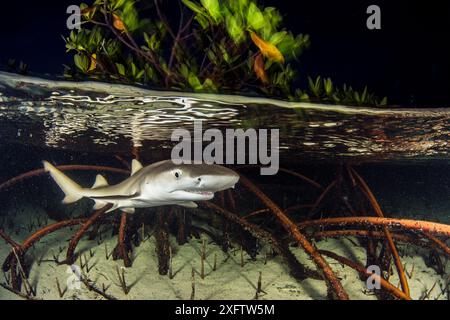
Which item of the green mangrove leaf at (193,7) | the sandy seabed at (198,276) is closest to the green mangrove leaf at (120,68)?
the green mangrove leaf at (193,7)

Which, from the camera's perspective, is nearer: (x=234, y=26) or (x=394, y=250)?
(x=234, y=26)

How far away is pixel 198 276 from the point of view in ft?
25.7

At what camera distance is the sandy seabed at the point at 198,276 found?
281 inches

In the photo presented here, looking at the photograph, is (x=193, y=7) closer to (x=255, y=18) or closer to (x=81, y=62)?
(x=255, y=18)

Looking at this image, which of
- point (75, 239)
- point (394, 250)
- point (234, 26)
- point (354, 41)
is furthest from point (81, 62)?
point (354, 41)

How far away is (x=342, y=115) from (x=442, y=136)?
16.3 ft

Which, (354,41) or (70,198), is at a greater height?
(354,41)

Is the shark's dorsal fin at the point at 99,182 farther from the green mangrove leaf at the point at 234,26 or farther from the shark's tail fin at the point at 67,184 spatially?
the green mangrove leaf at the point at 234,26

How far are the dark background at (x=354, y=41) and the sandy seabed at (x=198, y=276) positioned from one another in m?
6.19

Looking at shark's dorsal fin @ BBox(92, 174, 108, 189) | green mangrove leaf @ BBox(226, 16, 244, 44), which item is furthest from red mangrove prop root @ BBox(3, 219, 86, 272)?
green mangrove leaf @ BBox(226, 16, 244, 44)

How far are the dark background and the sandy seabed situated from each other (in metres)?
6.19

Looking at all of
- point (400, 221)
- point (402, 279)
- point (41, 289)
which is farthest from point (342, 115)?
point (41, 289)

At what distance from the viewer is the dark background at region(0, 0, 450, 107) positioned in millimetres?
11500

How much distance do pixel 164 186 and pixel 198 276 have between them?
3580mm
